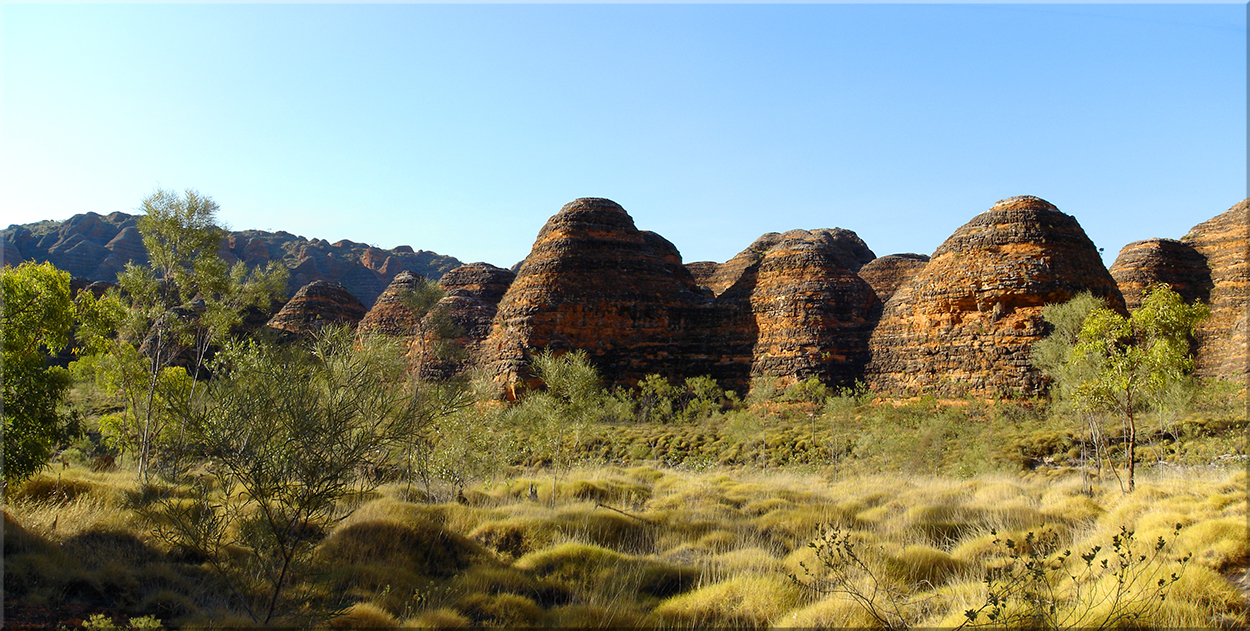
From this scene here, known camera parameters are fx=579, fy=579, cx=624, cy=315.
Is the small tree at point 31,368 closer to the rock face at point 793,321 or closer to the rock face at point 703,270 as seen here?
the rock face at point 793,321

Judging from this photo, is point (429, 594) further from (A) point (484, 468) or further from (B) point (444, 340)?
(B) point (444, 340)

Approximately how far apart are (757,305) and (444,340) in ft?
Result: 73.9

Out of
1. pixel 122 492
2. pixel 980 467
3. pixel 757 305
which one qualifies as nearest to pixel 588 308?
pixel 757 305

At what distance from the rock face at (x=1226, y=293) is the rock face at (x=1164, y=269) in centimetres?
70

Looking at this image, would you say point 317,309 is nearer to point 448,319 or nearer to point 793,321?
point 448,319

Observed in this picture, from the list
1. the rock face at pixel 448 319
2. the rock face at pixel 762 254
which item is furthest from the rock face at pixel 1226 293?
the rock face at pixel 448 319

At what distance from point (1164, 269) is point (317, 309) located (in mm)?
66458

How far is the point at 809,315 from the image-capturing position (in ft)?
114

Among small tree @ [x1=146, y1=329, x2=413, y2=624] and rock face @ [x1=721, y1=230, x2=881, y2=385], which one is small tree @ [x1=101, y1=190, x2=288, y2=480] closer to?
small tree @ [x1=146, y1=329, x2=413, y2=624]

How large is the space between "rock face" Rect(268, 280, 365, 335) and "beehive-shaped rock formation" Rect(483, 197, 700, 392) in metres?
21.2

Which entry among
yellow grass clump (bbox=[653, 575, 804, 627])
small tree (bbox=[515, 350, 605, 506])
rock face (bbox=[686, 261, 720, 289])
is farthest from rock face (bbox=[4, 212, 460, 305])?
yellow grass clump (bbox=[653, 575, 804, 627])

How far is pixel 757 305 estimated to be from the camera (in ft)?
122

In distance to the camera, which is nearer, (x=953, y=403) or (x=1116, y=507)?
(x=1116, y=507)

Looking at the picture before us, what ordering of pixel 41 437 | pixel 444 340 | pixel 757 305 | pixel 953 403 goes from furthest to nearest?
1. pixel 444 340
2. pixel 757 305
3. pixel 953 403
4. pixel 41 437
